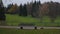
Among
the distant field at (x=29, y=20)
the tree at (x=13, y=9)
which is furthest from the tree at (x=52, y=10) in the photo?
the tree at (x=13, y=9)

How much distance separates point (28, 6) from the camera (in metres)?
4.97

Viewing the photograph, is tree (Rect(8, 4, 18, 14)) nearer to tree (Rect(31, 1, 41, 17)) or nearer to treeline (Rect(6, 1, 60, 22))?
treeline (Rect(6, 1, 60, 22))

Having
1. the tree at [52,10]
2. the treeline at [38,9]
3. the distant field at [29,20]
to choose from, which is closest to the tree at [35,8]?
the treeline at [38,9]

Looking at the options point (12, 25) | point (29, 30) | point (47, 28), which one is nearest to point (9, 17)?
point (12, 25)

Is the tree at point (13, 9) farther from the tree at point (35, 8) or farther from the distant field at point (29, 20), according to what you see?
the tree at point (35, 8)

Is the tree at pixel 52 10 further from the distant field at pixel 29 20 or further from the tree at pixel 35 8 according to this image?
the tree at pixel 35 8

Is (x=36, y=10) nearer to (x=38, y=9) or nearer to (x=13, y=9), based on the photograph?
(x=38, y=9)

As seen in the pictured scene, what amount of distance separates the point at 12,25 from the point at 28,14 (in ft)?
1.25

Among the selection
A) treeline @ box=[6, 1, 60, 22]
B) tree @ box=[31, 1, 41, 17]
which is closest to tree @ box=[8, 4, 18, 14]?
treeline @ box=[6, 1, 60, 22]

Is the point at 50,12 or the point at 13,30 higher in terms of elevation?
the point at 50,12

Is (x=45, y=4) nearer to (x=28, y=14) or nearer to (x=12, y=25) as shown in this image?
(x=28, y=14)

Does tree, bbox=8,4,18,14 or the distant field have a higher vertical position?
tree, bbox=8,4,18,14

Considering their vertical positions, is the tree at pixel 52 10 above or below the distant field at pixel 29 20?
above

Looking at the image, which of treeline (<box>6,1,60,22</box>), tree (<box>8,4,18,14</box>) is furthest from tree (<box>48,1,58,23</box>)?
tree (<box>8,4,18,14</box>)
